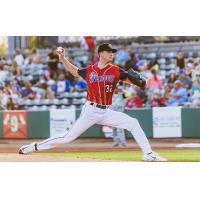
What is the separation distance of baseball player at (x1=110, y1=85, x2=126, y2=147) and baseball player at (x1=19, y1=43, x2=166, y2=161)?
8 cm

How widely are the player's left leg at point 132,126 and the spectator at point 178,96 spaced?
26.1 inches

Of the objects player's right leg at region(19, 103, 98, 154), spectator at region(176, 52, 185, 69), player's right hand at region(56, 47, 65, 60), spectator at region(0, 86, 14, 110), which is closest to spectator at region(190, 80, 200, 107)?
spectator at region(176, 52, 185, 69)

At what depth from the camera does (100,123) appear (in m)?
8.68

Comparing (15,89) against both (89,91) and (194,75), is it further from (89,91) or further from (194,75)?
(194,75)

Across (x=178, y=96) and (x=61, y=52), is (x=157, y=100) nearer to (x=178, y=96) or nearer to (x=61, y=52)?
(x=178, y=96)

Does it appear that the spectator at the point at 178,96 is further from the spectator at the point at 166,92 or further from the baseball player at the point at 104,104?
the baseball player at the point at 104,104

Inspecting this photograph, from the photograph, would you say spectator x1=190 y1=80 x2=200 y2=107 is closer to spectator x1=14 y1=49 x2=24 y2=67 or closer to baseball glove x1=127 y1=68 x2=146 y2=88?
baseball glove x1=127 y1=68 x2=146 y2=88

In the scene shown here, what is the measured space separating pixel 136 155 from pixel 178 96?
1.05 meters

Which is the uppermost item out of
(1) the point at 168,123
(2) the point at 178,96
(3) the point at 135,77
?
(3) the point at 135,77

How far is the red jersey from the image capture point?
8.62 meters

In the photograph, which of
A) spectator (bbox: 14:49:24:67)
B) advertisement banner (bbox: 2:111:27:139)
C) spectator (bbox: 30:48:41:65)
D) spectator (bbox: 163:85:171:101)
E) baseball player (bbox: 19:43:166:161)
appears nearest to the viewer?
baseball player (bbox: 19:43:166:161)

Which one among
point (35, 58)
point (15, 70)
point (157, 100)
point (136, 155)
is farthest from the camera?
point (35, 58)

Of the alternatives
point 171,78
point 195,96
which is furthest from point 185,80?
point 195,96

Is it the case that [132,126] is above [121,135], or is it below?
above
